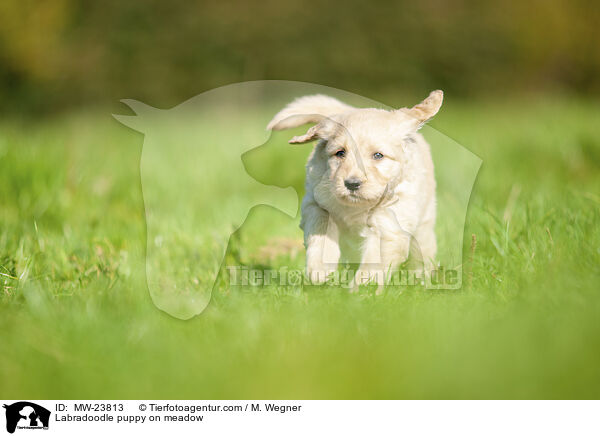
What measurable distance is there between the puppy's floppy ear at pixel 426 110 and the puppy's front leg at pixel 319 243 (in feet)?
1.93

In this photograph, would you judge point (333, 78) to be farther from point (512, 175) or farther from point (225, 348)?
point (225, 348)

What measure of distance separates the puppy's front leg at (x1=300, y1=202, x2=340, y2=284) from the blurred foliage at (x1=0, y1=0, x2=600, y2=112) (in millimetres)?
8664

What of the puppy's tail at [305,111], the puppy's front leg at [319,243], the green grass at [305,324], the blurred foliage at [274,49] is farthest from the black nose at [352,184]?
the blurred foliage at [274,49]

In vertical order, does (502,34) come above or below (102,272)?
above

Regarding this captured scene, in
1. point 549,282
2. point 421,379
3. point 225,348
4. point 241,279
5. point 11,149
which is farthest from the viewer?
point 11,149

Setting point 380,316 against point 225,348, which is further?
point 380,316

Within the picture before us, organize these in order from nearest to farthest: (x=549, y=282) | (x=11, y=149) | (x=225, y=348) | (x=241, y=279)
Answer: (x=225, y=348) < (x=549, y=282) < (x=241, y=279) < (x=11, y=149)

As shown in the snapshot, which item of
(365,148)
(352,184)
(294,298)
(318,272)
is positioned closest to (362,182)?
(352,184)

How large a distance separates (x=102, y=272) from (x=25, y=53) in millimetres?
10672

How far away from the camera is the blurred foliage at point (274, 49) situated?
38.4 feet

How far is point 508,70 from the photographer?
1233 centimetres

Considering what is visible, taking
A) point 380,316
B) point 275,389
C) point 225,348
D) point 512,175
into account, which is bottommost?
point 275,389

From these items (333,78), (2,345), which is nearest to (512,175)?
(2,345)
